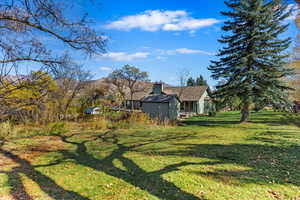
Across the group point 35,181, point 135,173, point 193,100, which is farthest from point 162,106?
point 35,181

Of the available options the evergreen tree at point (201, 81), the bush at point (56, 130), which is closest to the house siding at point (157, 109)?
the bush at point (56, 130)

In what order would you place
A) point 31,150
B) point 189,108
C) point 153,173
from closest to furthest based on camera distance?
point 153,173 → point 31,150 → point 189,108

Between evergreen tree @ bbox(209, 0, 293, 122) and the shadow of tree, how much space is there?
22.8ft

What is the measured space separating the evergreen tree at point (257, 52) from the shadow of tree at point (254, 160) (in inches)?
273

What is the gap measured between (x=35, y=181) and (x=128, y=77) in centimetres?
2166

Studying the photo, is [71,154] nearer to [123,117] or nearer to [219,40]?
[123,117]

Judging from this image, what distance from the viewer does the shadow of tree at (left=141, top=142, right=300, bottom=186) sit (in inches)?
149

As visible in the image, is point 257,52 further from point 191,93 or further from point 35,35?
point 35,35

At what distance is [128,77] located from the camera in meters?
24.8

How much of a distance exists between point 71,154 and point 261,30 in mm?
15323

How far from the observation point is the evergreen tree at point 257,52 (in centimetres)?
1189

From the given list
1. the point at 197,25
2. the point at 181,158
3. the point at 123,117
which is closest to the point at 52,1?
the point at 181,158

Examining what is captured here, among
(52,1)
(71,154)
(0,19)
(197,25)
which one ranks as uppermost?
(197,25)

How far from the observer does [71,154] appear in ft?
19.6
